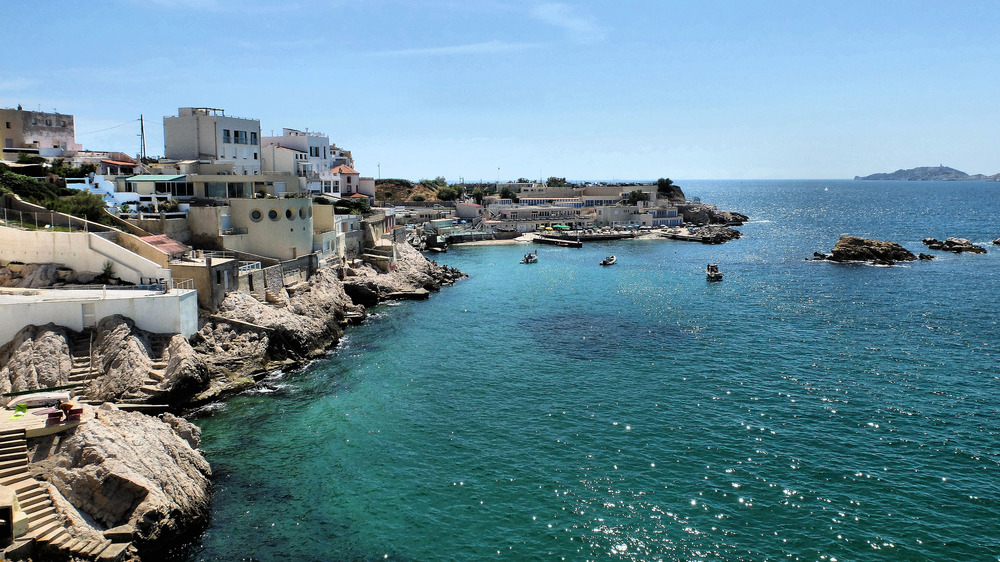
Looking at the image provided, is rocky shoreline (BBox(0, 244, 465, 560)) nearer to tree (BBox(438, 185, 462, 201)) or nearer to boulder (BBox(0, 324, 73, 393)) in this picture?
boulder (BBox(0, 324, 73, 393))

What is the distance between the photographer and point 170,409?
94.2 ft

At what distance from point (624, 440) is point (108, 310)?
25135mm

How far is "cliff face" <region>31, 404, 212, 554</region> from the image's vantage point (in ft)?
61.5

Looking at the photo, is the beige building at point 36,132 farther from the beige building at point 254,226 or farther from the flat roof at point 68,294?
the flat roof at point 68,294

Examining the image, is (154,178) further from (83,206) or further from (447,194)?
(447,194)

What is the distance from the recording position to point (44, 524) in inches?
687

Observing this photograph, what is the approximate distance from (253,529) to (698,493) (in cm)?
1575

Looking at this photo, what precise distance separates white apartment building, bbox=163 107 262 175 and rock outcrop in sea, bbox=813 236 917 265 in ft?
247

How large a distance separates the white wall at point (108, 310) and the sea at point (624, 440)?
5111mm

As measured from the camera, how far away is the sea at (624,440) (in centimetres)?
2023

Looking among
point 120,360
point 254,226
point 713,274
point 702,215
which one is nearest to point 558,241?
point 713,274

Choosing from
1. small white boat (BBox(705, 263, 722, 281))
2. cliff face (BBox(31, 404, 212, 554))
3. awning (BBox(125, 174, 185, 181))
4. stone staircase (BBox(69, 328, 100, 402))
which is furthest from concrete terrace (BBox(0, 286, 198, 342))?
small white boat (BBox(705, 263, 722, 281))

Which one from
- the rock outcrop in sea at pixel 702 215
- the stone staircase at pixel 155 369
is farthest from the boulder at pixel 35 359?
the rock outcrop in sea at pixel 702 215

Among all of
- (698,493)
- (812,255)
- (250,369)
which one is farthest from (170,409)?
(812,255)
